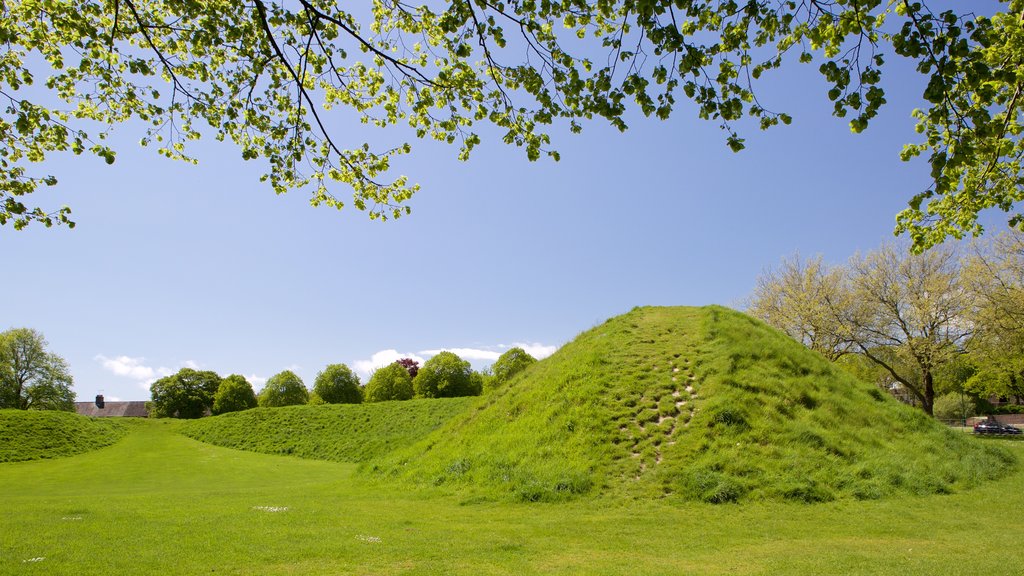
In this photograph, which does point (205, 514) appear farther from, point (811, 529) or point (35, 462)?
point (35, 462)

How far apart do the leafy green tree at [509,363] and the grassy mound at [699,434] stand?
32.6 m

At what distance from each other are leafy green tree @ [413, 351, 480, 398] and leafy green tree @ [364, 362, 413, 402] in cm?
227

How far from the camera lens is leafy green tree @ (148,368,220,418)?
218 feet

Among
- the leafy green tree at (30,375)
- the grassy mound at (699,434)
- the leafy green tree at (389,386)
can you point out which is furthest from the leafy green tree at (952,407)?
the leafy green tree at (30,375)

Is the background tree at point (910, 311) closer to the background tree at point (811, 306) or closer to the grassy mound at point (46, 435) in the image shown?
the background tree at point (811, 306)

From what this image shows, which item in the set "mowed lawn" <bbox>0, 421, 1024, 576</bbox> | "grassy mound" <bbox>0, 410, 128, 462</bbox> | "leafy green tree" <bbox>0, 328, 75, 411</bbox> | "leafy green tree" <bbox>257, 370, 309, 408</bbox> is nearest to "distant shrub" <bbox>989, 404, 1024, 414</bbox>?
A: "mowed lawn" <bbox>0, 421, 1024, 576</bbox>

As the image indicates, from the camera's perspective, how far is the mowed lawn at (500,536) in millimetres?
7902

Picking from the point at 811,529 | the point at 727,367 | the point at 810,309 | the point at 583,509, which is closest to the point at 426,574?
the point at 583,509

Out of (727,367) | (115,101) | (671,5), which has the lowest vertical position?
(727,367)

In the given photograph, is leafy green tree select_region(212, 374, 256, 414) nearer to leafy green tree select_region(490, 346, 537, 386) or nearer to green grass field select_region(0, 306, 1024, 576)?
leafy green tree select_region(490, 346, 537, 386)

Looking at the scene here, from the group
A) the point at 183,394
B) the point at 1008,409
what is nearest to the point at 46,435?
the point at 183,394

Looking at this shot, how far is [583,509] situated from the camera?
1288 cm

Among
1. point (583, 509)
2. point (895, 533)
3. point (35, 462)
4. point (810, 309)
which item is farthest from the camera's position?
point (810, 309)

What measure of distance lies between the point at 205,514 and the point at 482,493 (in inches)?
270
